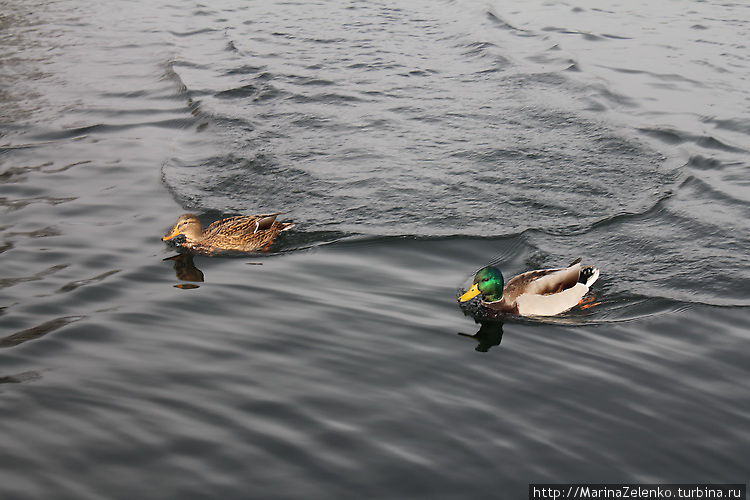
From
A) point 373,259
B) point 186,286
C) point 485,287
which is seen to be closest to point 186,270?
point 186,286

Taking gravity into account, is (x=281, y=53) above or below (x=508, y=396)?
above

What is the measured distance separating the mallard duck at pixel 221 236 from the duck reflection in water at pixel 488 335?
9.12 feet

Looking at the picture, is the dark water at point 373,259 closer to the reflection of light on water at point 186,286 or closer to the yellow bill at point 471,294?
the reflection of light on water at point 186,286

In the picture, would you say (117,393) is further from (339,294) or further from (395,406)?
Result: (339,294)

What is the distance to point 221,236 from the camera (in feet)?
32.9

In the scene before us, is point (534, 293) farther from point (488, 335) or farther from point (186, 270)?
point (186, 270)

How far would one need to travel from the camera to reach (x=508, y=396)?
711cm

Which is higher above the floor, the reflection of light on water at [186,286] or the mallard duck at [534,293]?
the mallard duck at [534,293]

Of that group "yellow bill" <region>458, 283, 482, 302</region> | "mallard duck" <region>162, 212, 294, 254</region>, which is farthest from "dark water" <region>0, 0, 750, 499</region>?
"yellow bill" <region>458, 283, 482, 302</region>

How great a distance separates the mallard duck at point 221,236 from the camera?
9938 mm

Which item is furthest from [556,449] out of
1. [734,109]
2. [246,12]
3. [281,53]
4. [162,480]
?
[246,12]

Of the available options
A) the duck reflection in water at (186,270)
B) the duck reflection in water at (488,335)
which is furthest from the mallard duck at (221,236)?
the duck reflection in water at (488,335)

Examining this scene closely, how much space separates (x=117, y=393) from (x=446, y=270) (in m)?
4.03

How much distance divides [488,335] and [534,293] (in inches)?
29.5
